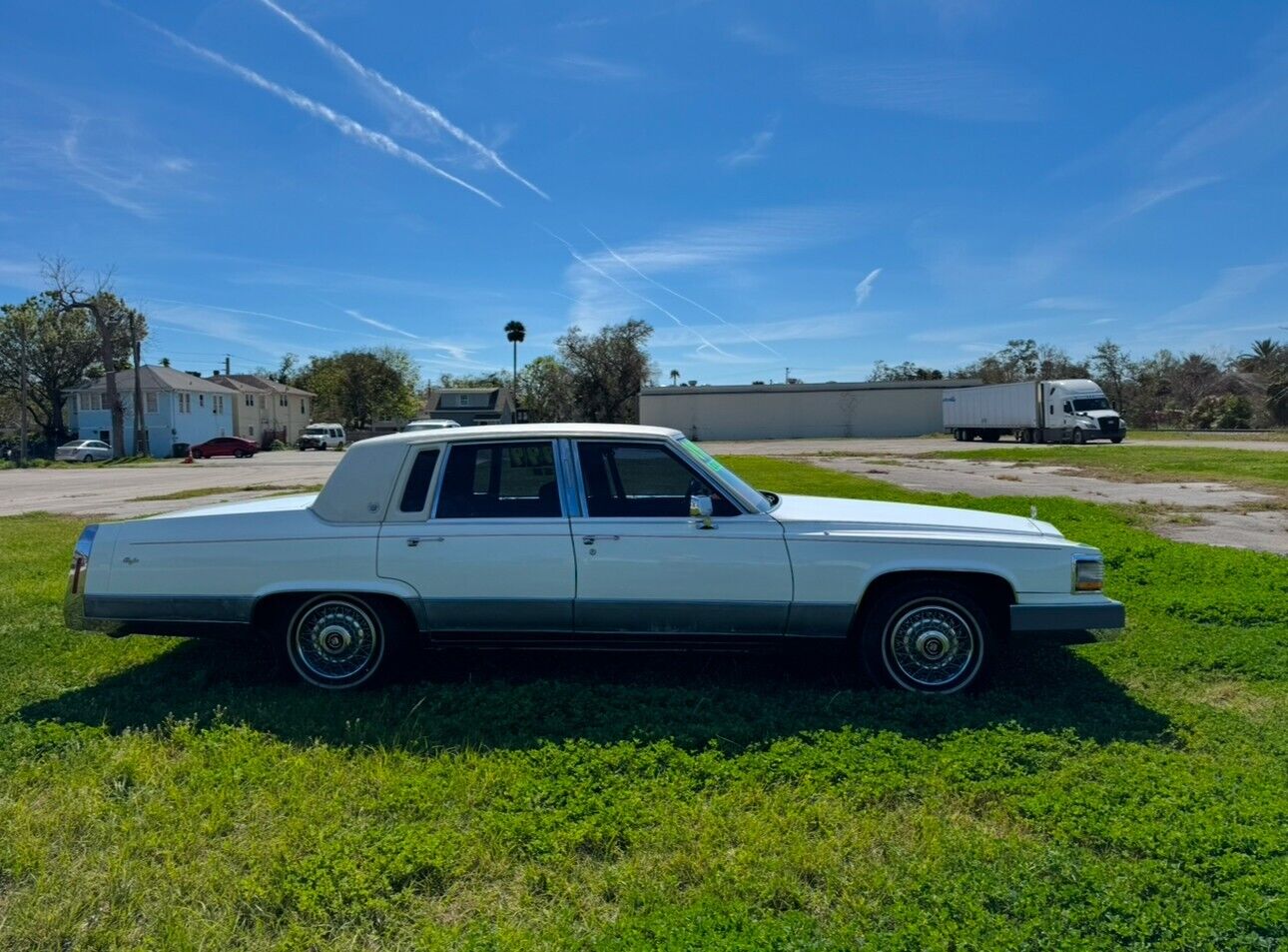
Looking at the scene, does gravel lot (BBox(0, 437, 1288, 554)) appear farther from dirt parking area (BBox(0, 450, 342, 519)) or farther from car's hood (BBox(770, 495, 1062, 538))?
car's hood (BBox(770, 495, 1062, 538))

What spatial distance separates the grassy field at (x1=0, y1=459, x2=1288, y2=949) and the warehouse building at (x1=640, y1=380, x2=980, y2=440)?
65610mm

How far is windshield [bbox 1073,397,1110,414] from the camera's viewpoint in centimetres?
4243

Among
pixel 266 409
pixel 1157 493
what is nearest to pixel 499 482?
pixel 1157 493

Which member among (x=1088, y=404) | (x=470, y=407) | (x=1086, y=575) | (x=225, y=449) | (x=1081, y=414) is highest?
(x=470, y=407)

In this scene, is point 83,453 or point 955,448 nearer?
point 955,448

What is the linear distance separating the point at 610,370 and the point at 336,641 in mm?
73717

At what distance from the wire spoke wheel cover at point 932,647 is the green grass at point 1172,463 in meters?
16.4

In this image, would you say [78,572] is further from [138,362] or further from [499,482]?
[138,362]

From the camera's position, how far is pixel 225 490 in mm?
22688

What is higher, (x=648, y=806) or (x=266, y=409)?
(x=266, y=409)

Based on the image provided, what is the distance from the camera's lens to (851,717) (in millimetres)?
4324

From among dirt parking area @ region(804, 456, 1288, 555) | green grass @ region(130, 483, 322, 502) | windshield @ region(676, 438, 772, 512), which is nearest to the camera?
windshield @ region(676, 438, 772, 512)

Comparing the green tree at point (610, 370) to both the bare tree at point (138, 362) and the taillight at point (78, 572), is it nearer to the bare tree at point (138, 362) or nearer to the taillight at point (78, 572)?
the bare tree at point (138, 362)

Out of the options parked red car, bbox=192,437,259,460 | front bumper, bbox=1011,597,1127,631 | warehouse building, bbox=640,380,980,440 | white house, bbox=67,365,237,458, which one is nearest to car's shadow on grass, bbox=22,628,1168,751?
front bumper, bbox=1011,597,1127,631
